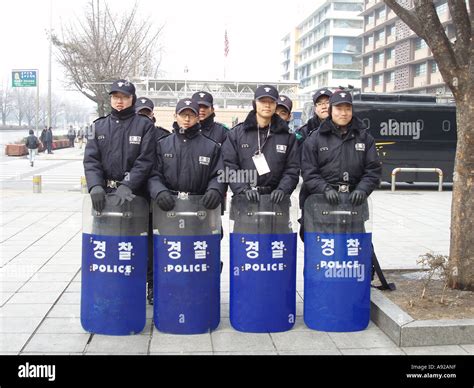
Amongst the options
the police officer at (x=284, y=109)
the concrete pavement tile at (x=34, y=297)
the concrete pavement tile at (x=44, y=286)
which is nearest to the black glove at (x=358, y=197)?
the police officer at (x=284, y=109)

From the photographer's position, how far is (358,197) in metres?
4.94

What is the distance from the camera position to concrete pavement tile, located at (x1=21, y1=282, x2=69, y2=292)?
627 cm

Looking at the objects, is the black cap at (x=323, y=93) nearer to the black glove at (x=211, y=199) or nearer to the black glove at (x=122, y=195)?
the black glove at (x=211, y=199)

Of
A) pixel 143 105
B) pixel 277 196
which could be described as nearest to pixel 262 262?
pixel 277 196

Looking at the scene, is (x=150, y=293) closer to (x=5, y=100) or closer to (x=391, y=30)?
(x=391, y=30)

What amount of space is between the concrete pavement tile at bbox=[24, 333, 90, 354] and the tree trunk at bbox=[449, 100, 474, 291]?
3.49 meters

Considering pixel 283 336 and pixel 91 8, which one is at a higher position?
pixel 91 8

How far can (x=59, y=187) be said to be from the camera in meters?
17.9

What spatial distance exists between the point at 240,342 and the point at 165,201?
131cm

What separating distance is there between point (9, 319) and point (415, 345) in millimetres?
3516

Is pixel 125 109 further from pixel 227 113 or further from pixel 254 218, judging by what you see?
pixel 227 113
